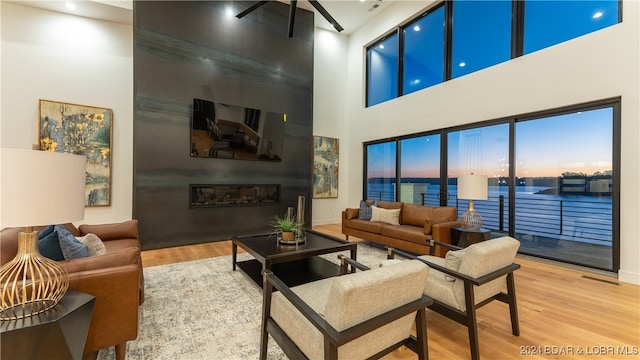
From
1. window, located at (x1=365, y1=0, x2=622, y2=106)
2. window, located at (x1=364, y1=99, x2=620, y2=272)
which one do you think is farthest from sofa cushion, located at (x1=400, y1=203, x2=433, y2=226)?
window, located at (x1=365, y1=0, x2=622, y2=106)

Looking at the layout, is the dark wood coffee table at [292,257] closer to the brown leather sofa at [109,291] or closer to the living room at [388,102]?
the brown leather sofa at [109,291]

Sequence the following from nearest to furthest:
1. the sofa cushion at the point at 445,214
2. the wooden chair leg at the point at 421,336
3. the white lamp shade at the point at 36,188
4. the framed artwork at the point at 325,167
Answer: the white lamp shade at the point at 36,188 < the wooden chair leg at the point at 421,336 < the sofa cushion at the point at 445,214 < the framed artwork at the point at 325,167

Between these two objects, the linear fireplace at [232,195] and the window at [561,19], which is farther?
the linear fireplace at [232,195]

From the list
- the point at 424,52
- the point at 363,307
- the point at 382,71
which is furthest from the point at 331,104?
the point at 363,307

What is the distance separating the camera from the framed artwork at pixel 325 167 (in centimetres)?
712

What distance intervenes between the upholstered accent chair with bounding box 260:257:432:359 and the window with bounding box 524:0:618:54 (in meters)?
4.52

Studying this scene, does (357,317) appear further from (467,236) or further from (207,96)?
(207,96)

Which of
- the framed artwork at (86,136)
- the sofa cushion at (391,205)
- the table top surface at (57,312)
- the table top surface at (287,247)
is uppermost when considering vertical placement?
the framed artwork at (86,136)

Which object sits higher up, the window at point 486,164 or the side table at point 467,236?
the window at point 486,164

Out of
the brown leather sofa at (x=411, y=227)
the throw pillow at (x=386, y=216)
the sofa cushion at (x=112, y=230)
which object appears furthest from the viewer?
the throw pillow at (x=386, y=216)

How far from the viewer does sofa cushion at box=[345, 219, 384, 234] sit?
15.1 feet

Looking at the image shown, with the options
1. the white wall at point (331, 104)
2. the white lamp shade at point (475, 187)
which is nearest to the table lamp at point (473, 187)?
the white lamp shade at point (475, 187)

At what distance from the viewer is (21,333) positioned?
3.81ft

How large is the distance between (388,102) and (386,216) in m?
3.04
